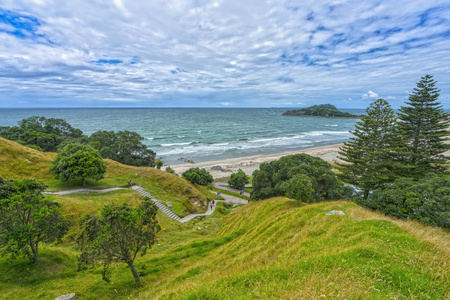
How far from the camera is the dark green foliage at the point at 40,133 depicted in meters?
47.8

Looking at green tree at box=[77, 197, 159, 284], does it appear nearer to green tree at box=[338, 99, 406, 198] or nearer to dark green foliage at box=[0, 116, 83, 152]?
green tree at box=[338, 99, 406, 198]

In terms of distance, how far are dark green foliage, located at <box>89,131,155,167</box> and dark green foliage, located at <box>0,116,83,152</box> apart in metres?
11.7

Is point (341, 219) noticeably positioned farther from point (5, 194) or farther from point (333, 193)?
point (5, 194)

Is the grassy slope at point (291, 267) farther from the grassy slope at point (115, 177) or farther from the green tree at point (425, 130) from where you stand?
the green tree at point (425, 130)

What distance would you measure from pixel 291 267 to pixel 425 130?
36.4 m

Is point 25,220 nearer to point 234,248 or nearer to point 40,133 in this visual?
point 234,248

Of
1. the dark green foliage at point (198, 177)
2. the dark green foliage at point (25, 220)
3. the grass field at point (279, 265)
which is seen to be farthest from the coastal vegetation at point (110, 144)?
the dark green foliage at point (25, 220)

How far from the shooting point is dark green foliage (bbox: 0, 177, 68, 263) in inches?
380

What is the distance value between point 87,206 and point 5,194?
30.1ft

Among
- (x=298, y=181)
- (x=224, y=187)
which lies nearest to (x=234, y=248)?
(x=298, y=181)

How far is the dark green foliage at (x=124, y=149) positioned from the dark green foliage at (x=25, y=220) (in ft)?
114

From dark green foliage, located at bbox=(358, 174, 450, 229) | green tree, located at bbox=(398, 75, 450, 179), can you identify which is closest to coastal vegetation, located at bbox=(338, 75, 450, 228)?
green tree, located at bbox=(398, 75, 450, 179)

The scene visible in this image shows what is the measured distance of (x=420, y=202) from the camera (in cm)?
1351

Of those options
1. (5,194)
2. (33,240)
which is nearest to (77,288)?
(33,240)
